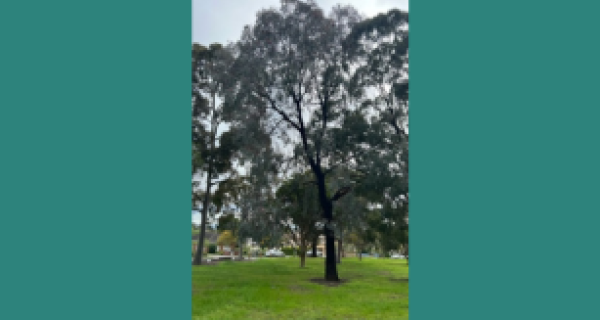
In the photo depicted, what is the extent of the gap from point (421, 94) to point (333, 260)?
596cm

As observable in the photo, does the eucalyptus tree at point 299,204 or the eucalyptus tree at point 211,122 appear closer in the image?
the eucalyptus tree at point 211,122

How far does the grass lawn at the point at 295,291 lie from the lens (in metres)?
5.63

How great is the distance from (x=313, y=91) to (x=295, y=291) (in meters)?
4.24

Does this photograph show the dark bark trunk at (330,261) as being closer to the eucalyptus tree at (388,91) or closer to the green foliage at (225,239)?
the eucalyptus tree at (388,91)

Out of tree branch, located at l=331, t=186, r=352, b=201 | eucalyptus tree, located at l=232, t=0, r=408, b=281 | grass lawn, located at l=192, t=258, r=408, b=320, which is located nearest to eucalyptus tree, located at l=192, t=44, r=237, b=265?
eucalyptus tree, located at l=232, t=0, r=408, b=281

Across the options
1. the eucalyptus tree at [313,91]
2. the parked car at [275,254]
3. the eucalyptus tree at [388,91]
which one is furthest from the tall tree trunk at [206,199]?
the eucalyptus tree at [388,91]

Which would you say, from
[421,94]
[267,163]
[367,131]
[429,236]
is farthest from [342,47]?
[429,236]

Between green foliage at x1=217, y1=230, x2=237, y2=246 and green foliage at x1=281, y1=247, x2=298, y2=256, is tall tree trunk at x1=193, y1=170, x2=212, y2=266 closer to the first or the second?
green foliage at x1=217, y1=230, x2=237, y2=246

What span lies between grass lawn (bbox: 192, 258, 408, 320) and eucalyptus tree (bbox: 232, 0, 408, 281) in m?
1.46

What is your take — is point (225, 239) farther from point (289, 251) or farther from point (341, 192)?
point (341, 192)

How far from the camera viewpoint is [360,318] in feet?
17.7

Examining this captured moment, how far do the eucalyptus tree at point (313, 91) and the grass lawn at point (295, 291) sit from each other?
4.78 ft

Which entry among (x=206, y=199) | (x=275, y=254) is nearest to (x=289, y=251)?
(x=275, y=254)

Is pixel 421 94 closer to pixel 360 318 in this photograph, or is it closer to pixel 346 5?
pixel 360 318
